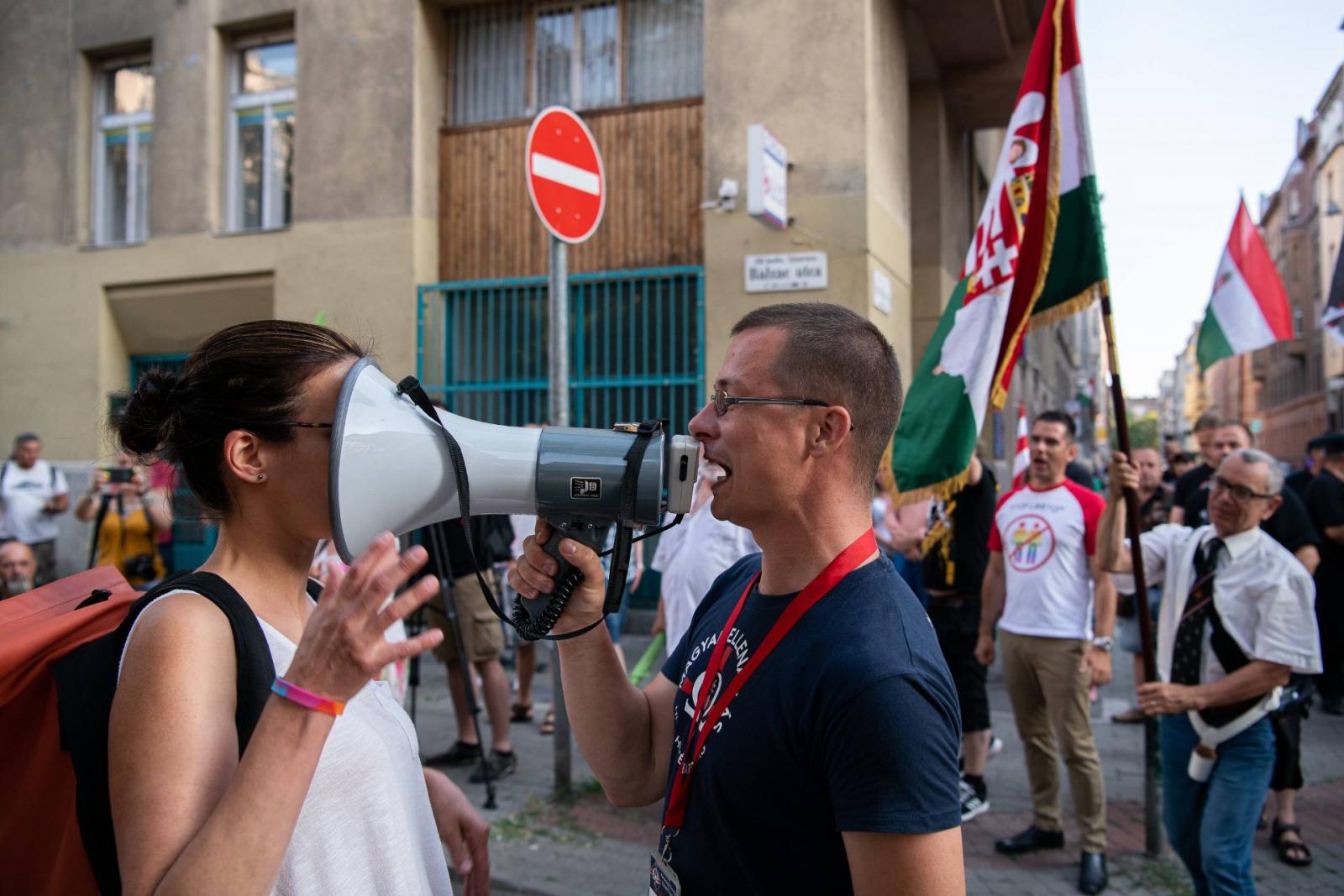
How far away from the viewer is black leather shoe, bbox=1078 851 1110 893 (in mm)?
4113

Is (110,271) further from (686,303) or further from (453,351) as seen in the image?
(686,303)

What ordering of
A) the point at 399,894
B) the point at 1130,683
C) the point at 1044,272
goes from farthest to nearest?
1. the point at 1130,683
2. the point at 1044,272
3. the point at 399,894

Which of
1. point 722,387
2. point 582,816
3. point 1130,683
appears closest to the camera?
point 722,387

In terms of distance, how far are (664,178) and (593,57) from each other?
1.50m

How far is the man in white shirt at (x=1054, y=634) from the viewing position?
434 centimetres

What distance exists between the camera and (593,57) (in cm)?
962

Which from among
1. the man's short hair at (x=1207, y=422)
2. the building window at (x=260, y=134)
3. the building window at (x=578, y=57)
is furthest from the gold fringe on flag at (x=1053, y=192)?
the building window at (x=260, y=134)

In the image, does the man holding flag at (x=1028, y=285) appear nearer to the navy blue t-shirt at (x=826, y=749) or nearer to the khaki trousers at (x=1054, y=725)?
the khaki trousers at (x=1054, y=725)

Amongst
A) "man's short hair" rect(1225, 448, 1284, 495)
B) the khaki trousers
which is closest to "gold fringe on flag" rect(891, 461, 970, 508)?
the khaki trousers

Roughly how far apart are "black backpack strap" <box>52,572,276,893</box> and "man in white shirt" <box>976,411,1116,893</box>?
3.78 metres

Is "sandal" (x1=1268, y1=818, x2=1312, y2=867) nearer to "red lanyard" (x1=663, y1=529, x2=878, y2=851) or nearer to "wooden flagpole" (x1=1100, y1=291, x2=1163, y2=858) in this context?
"wooden flagpole" (x1=1100, y1=291, x2=1163, y2=858)

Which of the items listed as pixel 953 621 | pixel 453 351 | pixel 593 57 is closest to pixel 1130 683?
pixel 953 621

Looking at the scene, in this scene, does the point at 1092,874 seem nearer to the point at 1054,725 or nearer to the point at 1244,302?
the point at 1054,725

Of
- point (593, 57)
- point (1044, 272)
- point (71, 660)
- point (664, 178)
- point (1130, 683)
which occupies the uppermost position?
point (593, 57)
